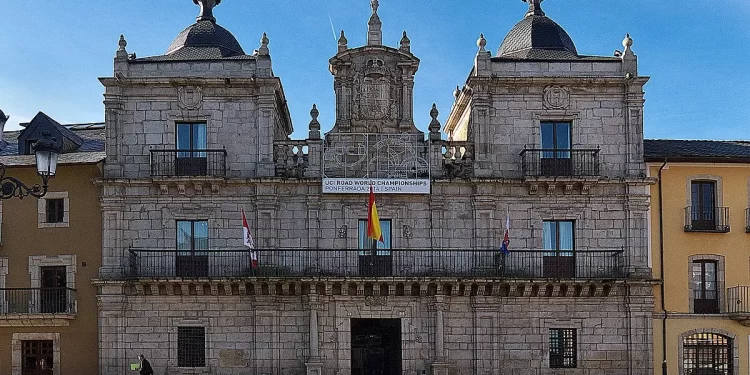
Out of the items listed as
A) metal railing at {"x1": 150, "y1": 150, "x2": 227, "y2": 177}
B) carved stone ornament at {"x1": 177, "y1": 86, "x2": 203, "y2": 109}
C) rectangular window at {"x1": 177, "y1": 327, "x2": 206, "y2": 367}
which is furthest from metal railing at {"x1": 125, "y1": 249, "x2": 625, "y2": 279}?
carved stone ornament at {"x1": 177, "y1": 86, "x2": 203, "y2": 109}

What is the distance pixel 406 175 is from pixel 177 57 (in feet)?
28.8

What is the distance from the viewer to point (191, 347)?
98.2ft

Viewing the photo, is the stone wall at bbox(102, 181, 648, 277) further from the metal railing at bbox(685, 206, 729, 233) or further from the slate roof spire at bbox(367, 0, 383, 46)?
the slate roof spire at bbox(367, 0, 383, 46)

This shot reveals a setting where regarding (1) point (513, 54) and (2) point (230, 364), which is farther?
(1) point (513, 54)

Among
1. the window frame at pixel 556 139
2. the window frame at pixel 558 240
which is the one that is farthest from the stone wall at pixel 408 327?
the window frame at pixel 556 139

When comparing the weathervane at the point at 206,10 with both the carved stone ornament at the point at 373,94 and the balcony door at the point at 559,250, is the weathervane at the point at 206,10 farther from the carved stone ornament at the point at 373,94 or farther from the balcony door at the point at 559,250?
the balcony door at the point at 559,250

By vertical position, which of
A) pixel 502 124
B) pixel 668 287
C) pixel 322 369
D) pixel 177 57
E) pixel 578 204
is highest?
pixel 177 57

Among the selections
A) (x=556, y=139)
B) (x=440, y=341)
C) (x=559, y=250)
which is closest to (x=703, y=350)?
(x=559, y=250)

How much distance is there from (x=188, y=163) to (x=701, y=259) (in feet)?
56.1

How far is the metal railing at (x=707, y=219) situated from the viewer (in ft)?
98.9

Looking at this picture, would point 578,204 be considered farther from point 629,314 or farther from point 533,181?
point 629,314

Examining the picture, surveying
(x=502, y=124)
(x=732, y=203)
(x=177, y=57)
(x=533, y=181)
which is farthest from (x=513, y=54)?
(x=177, y=57)

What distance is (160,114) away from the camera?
99.8ft

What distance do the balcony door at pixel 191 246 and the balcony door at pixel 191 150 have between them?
1.70 m
